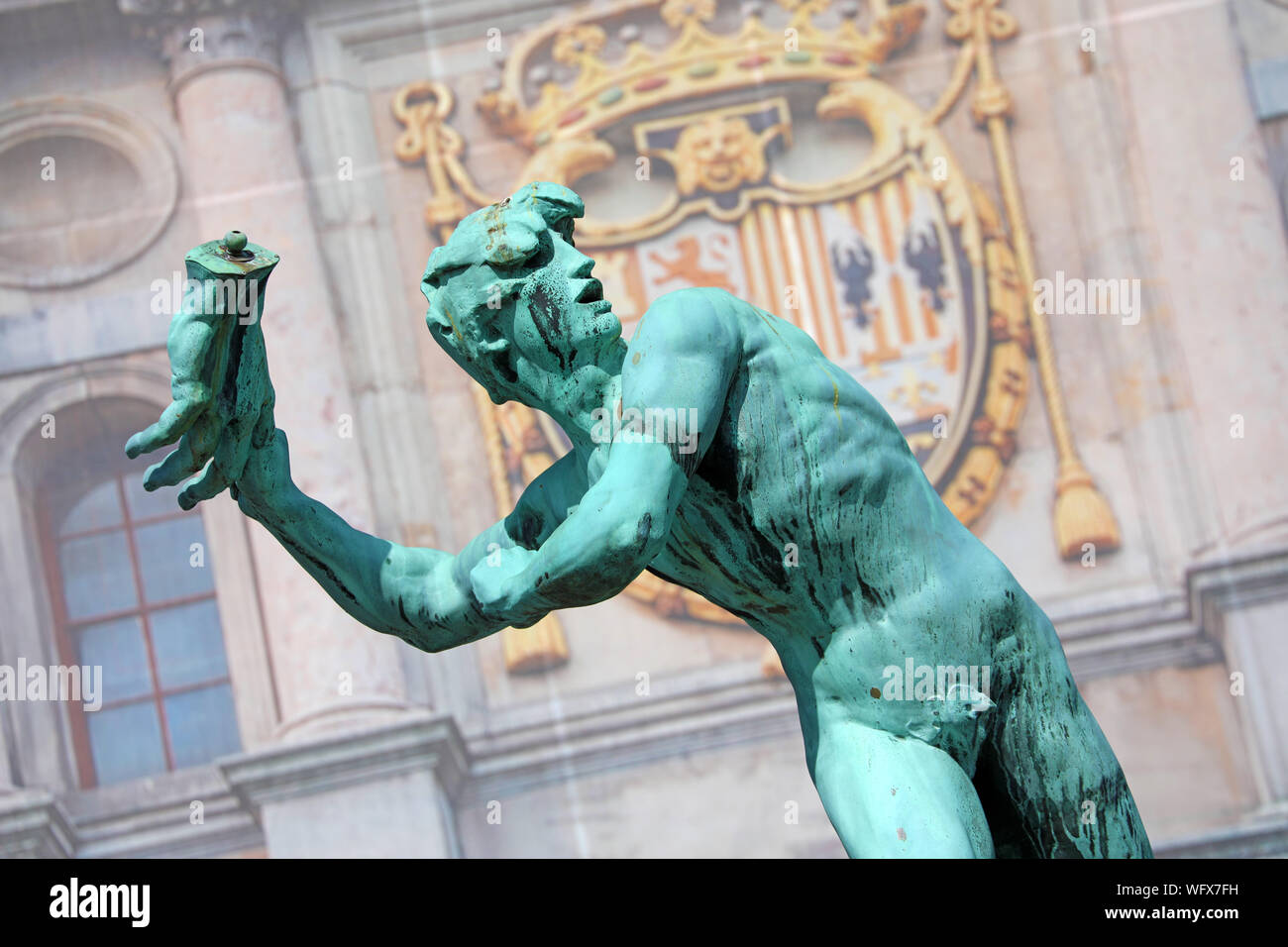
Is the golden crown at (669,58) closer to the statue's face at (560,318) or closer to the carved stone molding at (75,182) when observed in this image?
the carved stone molding at (75,182)

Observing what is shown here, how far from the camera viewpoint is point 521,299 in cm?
283

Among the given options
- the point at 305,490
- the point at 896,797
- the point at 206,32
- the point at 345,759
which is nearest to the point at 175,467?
the point at 896,797

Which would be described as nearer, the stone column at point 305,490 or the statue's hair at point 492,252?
the statue's hair at point 492,252

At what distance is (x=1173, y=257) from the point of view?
32.3 ft

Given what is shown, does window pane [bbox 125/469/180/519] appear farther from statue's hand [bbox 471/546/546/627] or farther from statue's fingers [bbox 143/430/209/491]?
statue's fingers [bbox 143/430/209/491]

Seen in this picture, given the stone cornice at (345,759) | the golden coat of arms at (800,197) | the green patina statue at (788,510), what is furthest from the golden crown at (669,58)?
the green patina statue at (788,510)

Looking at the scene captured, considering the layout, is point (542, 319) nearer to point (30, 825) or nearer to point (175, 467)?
point (175, 467)

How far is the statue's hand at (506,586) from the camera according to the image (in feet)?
8.88

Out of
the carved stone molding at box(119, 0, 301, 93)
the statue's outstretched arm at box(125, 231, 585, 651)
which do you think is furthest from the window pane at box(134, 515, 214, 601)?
the statue's outstretched arm at box(125, 231, 585, 651)

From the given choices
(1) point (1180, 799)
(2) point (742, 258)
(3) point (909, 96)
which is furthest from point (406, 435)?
(1) point (1180, 799)

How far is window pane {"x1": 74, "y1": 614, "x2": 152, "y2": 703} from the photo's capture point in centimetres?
1008

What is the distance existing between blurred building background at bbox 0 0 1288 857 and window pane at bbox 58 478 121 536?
2 centimetres

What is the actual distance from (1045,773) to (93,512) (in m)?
7.91
